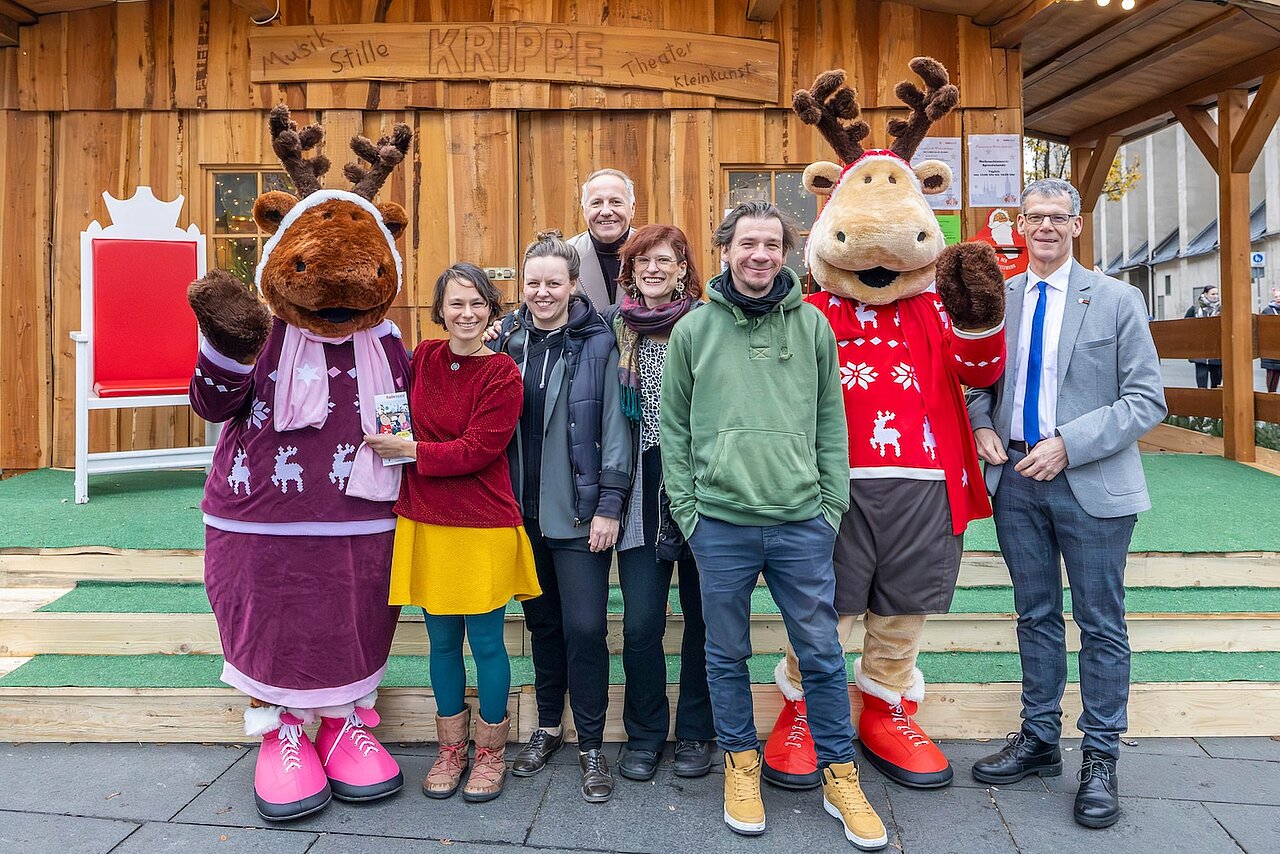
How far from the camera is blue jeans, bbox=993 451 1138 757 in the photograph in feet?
8.80

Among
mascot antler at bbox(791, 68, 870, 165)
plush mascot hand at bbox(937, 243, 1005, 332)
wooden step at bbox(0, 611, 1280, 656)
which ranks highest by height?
mascot antler at bbox(791, 68, 870, 165)

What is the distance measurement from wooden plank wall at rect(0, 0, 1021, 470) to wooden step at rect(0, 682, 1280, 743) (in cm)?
321

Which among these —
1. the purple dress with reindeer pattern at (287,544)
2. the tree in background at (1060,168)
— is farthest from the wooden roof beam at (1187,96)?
the purple dress with reindeer pattern at (287,544)

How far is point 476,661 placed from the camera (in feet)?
9.20

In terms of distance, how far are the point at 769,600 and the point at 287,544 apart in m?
2.06

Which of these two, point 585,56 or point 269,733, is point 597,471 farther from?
point 585,56

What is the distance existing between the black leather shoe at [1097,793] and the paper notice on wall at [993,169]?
14.1 feet

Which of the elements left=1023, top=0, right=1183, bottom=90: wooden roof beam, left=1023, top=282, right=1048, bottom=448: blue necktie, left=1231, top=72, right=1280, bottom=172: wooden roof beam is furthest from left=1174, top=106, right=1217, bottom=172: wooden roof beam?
left=1023, top=282, right=1048, bottom=448: blue necktie

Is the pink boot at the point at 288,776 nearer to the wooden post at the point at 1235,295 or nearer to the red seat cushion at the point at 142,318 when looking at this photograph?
the red seat cushion at the point at 142,318

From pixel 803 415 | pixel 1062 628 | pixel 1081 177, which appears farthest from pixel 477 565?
pixel 1081 177

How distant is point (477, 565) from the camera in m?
2.68

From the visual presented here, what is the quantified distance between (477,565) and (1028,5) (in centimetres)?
523

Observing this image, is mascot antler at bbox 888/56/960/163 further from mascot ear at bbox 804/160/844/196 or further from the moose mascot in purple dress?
the moose mascot in purple dress

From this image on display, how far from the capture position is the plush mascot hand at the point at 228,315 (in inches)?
97.4
